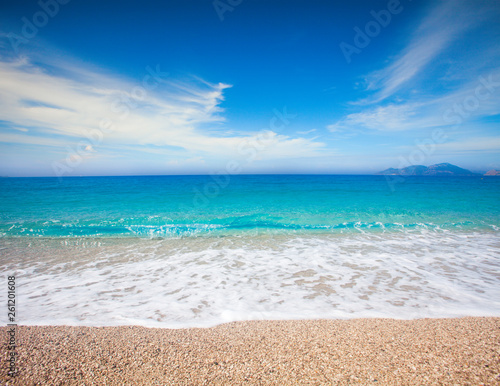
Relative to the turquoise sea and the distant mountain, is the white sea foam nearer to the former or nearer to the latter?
the turquoise sea

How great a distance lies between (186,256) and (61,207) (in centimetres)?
1645

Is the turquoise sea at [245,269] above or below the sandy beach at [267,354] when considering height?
below

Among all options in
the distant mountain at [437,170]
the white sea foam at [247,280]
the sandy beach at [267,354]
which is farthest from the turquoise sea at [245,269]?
the distant mountain at [437,170]

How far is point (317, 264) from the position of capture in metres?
7.23

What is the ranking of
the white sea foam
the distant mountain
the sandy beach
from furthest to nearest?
the distant mountain
the white sea foam
the sandy beach

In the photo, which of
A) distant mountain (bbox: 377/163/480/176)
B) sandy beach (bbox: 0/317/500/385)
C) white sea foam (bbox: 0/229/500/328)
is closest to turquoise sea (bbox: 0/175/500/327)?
white sea foam (bbox: 0/229/500/328)

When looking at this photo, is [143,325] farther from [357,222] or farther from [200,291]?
[357,222]

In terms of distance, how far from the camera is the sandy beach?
2.62m

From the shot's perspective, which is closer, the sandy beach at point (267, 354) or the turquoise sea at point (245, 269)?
the sandy beach at point (267, 354)

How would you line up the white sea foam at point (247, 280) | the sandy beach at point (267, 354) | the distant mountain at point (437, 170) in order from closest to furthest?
1. the sandy beach at point (267, 354)
2. the white sea foam at point (247, 280)
3. the distant mountain at point (437, 170)

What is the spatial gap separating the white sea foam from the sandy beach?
51 centimetres

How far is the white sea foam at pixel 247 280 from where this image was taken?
4.52 metres

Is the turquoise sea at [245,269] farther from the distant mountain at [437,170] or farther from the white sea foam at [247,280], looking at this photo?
the distant mountain at [437,170]

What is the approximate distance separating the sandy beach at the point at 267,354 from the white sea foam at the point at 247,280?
0.51m
